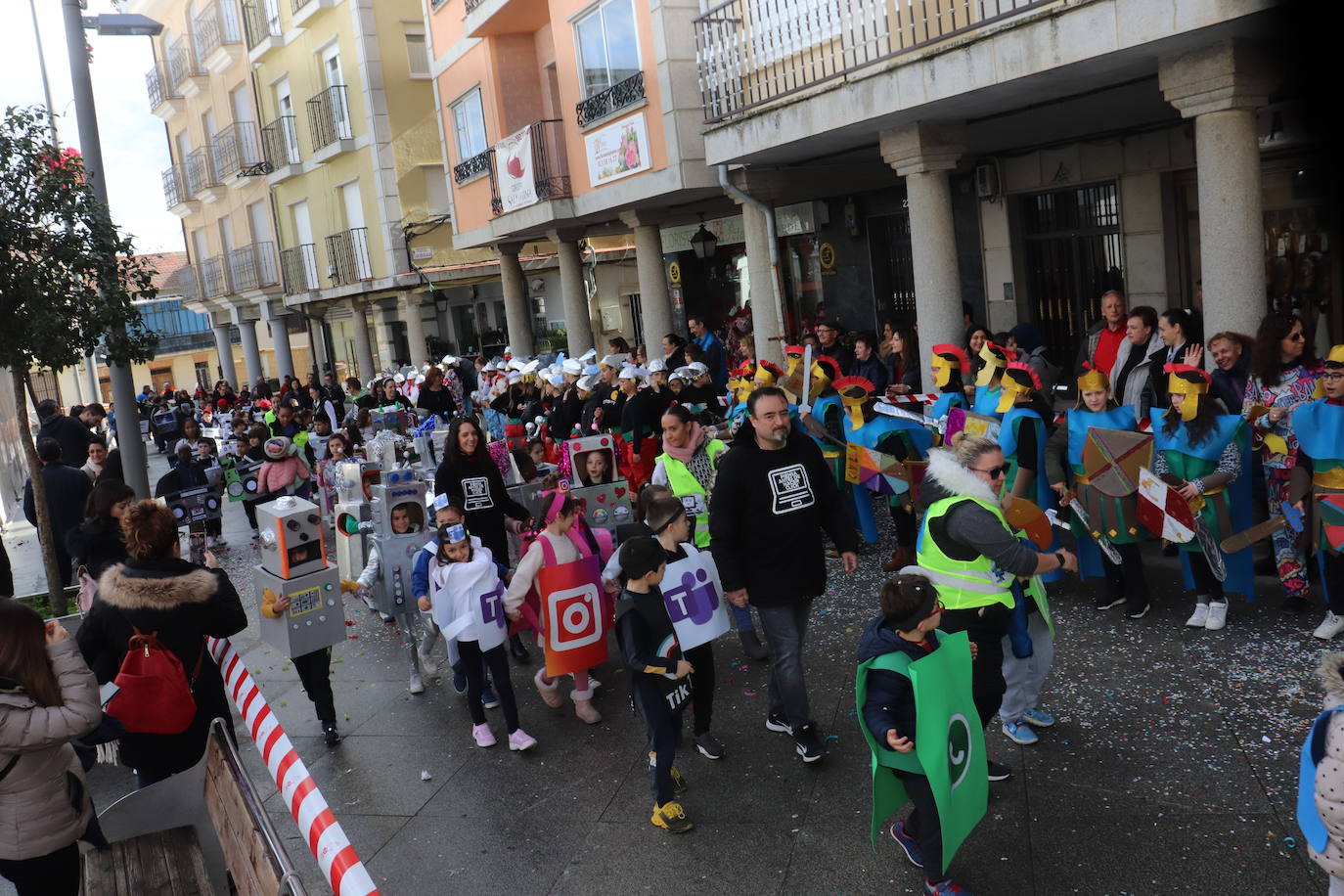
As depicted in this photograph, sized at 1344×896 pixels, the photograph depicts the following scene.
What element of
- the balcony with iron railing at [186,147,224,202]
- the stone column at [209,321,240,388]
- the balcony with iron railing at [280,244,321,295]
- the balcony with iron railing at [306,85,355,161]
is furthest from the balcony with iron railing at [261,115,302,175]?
the stone column at [209,321,240,388]

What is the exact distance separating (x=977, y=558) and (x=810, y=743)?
1379mm

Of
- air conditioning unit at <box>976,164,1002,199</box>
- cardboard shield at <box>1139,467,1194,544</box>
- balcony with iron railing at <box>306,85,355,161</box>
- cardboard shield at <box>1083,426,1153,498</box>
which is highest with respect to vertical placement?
balcony with iron railing at <box>306,85,355,161</box>

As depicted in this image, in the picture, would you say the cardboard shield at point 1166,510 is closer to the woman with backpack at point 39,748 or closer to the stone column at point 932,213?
the stone column at point 932,213

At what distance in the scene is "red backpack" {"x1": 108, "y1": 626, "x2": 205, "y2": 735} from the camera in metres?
4.95

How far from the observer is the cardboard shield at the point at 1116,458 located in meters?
6.81

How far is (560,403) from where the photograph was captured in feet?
40.1

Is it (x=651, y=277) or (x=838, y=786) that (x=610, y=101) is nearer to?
(x=651, y=277)

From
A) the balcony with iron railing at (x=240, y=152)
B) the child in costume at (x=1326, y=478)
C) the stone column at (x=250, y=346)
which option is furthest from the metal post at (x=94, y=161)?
the stone column at (x=250, y=346)

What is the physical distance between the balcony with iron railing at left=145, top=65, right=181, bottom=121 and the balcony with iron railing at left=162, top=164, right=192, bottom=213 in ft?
6.44

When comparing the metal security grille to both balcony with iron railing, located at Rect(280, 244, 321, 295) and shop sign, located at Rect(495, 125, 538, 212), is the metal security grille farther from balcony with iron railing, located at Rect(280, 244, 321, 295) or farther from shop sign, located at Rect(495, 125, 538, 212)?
balcony with iron railing, located at Rect(280, 244, 321, 295)

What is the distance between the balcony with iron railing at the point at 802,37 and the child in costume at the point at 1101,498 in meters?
3.60

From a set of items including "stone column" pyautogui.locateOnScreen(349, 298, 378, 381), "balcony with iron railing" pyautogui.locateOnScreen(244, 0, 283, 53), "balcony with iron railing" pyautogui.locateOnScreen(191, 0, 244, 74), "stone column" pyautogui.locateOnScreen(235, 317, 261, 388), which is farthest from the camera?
"stone column" pyautogui.locateOnScreen(235, 317, 261, 388)

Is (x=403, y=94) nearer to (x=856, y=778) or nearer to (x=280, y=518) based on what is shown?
(x=280, y=518)

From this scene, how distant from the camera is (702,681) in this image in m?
5.85
